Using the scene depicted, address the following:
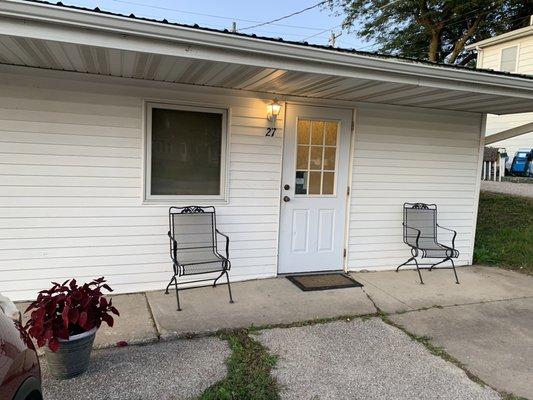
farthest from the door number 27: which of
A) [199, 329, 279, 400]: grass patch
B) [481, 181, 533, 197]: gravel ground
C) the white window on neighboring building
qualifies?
the white window on neighboring building

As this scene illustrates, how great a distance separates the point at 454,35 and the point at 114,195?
56.0 feet

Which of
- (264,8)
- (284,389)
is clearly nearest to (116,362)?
(284,389)

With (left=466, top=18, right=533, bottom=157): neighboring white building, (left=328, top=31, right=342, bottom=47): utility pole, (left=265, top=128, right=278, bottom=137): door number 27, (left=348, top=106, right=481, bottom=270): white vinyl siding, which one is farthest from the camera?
(left=328, top=31, right=342, bottom=47): utility pole

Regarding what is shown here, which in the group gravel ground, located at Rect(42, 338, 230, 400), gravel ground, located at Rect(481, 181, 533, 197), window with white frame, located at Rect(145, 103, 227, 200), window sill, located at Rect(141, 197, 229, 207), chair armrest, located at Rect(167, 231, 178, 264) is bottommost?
gravel ground, located at Rect(42, 338, 230, 400)

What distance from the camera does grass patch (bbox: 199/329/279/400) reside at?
7.78 feet

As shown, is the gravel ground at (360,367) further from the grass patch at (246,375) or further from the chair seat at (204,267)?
the chair seat at (204,267)

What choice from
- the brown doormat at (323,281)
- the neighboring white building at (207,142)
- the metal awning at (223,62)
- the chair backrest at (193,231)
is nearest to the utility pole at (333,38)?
the neighboring white building at (207,142)

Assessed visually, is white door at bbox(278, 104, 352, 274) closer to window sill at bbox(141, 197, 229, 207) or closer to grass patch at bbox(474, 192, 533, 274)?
window sill at bbox(141, 197, 229, 207)

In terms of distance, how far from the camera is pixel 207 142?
13.8ft

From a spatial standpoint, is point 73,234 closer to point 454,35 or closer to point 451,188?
point 451,188

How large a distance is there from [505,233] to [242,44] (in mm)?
5410

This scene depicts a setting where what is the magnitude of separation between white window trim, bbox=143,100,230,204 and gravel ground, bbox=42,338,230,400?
1.55m

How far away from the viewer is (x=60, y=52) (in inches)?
119

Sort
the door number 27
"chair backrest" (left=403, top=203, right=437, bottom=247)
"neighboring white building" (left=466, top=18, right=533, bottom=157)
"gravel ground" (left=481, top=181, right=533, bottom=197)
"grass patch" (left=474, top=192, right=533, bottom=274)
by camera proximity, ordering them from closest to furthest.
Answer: the door number 27
"chair backrest" (left=403, top=203, right=437, bottom=247)
"grass patch" (left=474, top=192, right=533, bottom=274)
"gravel ground" (left=481, top=181, right=533, bottom=197)
"neighboring white building" (left=466, top=18, right=533, bottom=157)
